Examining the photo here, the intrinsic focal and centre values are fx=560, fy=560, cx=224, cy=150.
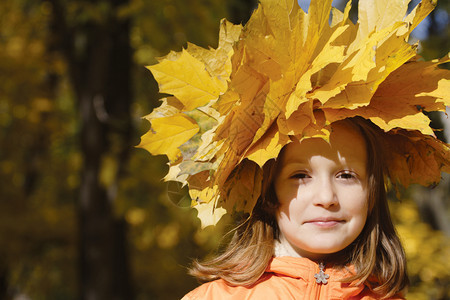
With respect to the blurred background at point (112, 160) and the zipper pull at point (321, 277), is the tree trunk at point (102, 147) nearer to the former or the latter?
the blurred background at point (112, 160)

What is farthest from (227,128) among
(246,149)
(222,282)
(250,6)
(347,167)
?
(250,6)

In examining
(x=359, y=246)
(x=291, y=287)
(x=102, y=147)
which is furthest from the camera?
(x=102, y=147)

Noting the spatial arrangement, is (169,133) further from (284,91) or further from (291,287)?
(291,287)

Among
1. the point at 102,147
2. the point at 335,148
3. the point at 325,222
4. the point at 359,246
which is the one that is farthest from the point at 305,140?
the point at 102,147

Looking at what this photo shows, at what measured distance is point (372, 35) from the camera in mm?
1679

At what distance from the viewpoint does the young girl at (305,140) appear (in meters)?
1.64

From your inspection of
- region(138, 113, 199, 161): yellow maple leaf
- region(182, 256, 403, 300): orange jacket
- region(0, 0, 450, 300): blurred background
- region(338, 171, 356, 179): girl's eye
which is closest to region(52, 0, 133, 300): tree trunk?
region(0, 0, 450, 300): blurred background

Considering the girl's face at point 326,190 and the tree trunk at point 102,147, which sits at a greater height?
the girl's face at point 326,190

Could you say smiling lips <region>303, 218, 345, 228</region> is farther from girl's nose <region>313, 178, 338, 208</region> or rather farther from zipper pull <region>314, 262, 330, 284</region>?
zipper pull <region>314, 262, 330, 284</region>

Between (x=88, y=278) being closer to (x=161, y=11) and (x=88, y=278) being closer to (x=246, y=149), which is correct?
(x=161, y=11)

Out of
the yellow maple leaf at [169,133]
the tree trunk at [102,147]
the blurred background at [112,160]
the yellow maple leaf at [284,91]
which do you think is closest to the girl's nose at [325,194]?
the yellow maple leaf at [284,91]

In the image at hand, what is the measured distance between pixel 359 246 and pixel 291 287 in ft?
0.97

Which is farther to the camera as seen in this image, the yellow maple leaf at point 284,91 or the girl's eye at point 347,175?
the girl's eye at point 347,175

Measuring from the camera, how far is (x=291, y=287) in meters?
1.79
